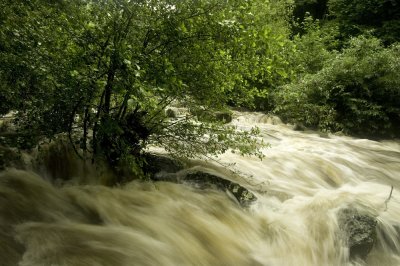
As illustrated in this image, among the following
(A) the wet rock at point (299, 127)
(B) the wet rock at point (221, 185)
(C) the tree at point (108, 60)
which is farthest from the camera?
(A) the wet rock at point (299, 127)

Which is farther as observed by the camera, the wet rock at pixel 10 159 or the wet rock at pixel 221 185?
the wet rock at pixel 221 185

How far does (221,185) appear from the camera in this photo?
593 centimetres

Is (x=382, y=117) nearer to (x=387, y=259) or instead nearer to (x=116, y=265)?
(x=387, y=259)

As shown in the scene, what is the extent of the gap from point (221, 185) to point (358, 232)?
6.57 feet

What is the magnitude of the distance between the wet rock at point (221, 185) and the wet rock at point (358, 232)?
132 centimetres

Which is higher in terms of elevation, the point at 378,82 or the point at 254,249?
the point at 378,82

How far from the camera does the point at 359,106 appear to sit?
13.0 metres

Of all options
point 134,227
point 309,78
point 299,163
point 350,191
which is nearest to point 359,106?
point 309,78

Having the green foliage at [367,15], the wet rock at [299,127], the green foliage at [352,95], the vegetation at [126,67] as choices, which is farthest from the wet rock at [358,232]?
the green foliage at [367,15]

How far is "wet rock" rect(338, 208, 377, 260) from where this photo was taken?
4.85 meters

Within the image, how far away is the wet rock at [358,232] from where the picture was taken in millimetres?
4852

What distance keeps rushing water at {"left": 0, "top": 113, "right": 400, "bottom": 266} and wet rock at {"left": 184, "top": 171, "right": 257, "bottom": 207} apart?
131mm

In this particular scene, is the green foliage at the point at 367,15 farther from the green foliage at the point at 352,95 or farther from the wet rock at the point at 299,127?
the wet rock at the point at 299,127

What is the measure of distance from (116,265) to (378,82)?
11.8 m
